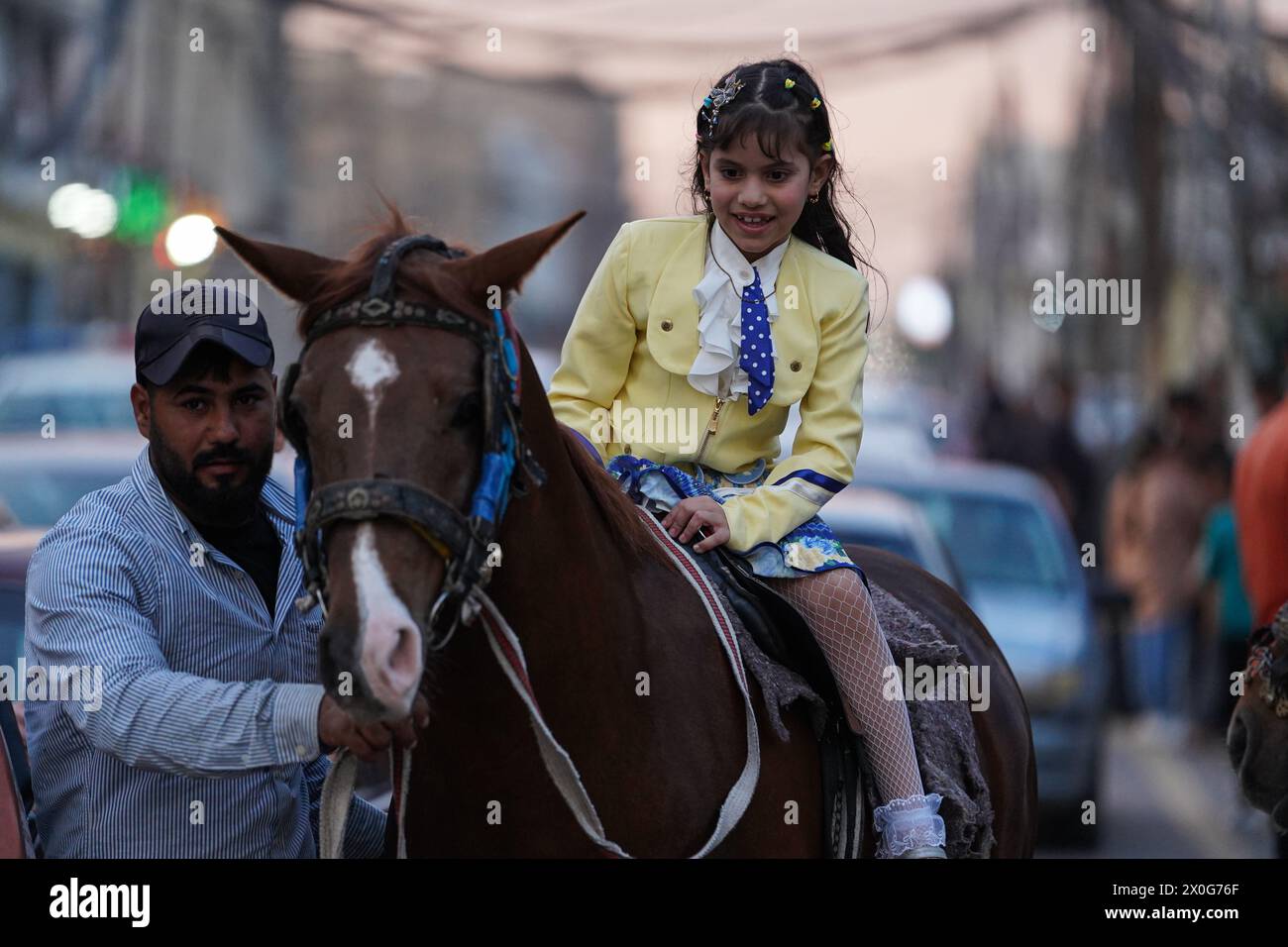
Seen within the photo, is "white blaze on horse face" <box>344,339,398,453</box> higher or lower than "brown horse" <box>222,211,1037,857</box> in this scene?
higher

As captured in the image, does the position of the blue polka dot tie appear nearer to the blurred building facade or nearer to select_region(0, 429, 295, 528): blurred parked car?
the blurred building facade

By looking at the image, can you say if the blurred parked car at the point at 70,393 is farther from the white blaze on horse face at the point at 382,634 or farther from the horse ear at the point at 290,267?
the white blaze on horse face at the point at 382,634

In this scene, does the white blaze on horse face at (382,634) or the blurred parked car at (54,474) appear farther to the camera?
the blurred parked car at (54,474)

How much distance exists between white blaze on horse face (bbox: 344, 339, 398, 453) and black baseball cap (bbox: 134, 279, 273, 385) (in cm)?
79

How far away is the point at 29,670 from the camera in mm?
4023

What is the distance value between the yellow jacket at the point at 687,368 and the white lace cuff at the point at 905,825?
731 millimetres

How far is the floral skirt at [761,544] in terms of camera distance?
4270mm

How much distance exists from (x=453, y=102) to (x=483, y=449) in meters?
76.6

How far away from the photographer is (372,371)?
330 centimetres

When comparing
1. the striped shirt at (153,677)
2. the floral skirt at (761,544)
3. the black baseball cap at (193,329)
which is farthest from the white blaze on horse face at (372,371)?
the floral skirt at (761,544)

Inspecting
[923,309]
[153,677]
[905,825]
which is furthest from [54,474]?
[923,309]

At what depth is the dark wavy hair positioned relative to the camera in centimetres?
435

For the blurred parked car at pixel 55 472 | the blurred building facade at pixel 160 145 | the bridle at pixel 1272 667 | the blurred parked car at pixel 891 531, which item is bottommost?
the bridle at pixel 1272 667

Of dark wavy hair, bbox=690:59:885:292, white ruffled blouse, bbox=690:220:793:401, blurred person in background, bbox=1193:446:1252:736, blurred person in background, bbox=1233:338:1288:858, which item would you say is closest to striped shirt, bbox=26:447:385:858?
white ruffled blouse, bbox=690:220:793:401
